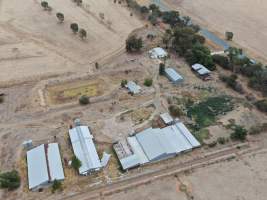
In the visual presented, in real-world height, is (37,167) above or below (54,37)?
below

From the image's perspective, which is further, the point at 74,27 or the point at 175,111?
the point at 74,27

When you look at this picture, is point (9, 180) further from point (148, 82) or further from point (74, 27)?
point (74, 27)

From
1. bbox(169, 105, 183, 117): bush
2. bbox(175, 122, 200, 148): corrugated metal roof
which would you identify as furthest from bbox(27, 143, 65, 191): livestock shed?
bbox(169, 105, 183, 117): bush

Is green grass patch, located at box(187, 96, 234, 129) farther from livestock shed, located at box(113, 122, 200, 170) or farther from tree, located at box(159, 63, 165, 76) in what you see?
tree, located at box(159, 63, 165, 76)

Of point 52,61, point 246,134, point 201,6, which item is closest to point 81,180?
point 246,134

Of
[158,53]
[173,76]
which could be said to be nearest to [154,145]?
[173,76]

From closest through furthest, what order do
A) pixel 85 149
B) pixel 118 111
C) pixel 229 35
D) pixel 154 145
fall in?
1. pixel 85 149
2. pixel 154 145
3. pixel 118 111
4. pixel 229 35

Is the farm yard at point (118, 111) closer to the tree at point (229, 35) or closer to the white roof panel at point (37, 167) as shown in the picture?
the white roof panel at point (37, 167)

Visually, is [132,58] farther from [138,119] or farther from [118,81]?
[138,119]
